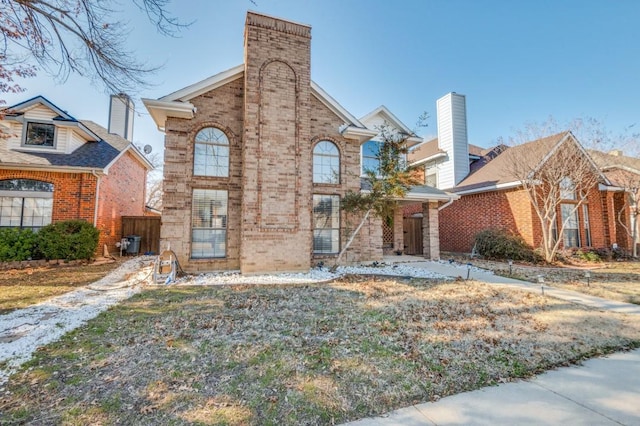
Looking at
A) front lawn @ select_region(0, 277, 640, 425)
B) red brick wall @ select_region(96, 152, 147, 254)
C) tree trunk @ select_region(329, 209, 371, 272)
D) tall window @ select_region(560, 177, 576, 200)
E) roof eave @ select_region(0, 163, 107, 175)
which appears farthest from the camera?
red brick wall @ select_region(96, 152, 147, 254)

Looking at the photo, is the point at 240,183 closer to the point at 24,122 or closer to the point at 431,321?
the point at 431,321

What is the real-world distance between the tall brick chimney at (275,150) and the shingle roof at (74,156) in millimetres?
7828

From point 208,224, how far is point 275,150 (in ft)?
10.4

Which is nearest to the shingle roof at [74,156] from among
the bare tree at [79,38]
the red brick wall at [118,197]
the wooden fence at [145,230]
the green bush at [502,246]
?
the red brick wall at [118,197]

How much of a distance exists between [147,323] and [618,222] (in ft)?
71.3

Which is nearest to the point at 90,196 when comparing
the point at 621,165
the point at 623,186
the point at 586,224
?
the point at 586,224

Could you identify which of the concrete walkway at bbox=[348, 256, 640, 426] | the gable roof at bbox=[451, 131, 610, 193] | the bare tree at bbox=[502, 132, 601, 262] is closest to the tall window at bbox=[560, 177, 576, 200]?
the bare tree at bbox=[502, 132, 601, 262]

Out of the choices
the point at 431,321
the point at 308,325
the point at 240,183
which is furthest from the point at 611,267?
the point at 240,183

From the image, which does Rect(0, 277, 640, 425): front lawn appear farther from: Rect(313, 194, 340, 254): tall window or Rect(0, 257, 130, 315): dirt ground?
Rect(313, 194, 340, 254): tall window

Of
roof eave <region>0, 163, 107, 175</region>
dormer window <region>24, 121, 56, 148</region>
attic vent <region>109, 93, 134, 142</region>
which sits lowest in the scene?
roof eave <region>0, 163, 107, 175</region>

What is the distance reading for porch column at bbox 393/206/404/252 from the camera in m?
14.1

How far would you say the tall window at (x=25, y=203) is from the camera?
11383 mm

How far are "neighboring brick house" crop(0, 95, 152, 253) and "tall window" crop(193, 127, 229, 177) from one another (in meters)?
5.86

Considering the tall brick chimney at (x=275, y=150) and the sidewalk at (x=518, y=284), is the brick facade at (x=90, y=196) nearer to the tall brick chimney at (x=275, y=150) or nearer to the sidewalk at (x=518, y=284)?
the tall brick chimney at (x=275, y=150)
